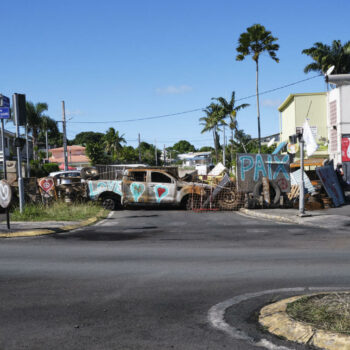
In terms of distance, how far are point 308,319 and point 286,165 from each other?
51.0ft

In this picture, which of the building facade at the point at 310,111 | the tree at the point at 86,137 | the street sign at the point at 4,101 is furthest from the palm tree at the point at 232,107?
the tree at the point at 86,137

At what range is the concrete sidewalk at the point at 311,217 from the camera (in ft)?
44.0

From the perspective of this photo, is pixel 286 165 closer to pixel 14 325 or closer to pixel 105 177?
pixel 105 177

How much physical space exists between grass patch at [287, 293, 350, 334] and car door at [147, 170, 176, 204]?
526 inches

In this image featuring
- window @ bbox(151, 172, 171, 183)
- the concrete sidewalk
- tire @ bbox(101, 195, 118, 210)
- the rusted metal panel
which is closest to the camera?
the concrete sidewalk

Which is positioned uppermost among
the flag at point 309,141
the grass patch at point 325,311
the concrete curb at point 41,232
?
the flag at point 309,141

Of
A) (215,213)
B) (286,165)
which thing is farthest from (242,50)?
(215,213)

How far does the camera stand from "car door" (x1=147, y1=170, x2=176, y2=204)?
1828 cm

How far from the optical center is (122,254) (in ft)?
28.6

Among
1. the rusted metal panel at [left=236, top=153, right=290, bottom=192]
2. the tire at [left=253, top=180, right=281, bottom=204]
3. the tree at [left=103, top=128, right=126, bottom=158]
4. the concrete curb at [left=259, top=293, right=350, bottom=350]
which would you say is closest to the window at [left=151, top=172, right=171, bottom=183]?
the rusted metal panel at [left=236, top=153, right=290, bottom=192]

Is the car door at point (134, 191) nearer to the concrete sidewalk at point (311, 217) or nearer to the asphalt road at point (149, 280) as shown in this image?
the concrete sidewalk at point (311, 217)

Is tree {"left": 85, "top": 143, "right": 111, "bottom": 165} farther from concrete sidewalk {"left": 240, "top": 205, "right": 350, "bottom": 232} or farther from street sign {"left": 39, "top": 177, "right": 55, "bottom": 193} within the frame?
concrete sidewalk {"left": 240, "top": 205, "right": 350, "bottom": 232}

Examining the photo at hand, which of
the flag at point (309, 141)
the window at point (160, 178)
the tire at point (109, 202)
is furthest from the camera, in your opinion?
the tire at point (109, 202)

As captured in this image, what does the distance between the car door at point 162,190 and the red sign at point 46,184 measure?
4.27m
